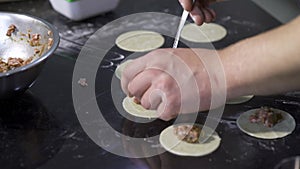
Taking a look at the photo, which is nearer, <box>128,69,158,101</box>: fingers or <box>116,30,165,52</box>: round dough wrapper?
<box>128,69,158,101</box>: fingers

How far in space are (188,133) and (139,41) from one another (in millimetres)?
507

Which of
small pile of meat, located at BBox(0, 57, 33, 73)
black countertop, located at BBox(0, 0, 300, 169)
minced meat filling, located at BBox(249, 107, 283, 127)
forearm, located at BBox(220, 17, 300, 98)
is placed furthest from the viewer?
small pile of meat, located at BBox(0, 57, 33, 73)

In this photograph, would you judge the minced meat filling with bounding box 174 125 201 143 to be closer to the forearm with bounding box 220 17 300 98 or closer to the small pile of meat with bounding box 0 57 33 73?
the forearm with bounding box 220 17 300 98

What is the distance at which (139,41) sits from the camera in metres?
1.67

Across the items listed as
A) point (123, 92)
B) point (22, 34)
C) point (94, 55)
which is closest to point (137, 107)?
point (123, 92)

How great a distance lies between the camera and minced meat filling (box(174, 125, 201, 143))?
49.0 inches

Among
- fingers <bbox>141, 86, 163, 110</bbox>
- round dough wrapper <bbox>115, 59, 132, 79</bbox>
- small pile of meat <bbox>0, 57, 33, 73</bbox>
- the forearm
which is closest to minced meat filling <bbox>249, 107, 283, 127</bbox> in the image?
the forearm

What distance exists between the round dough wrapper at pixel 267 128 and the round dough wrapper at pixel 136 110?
8.7 inches

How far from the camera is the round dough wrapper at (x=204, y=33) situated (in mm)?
1692

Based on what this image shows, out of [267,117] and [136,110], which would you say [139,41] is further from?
[267,117]

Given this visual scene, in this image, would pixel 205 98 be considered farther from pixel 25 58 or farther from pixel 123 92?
pixel 25 58

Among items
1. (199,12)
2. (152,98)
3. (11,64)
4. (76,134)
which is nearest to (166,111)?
(152,98)

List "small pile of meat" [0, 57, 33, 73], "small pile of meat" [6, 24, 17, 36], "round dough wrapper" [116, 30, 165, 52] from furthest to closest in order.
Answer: "round dough wrapper" [116, 30, 165, 52]
"small pile of meat" [6, 24, 17, 36]
"small pile of meat" [0, 57, 33, 73]

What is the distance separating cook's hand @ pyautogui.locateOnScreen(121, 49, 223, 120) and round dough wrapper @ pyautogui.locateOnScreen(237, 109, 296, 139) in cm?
11
